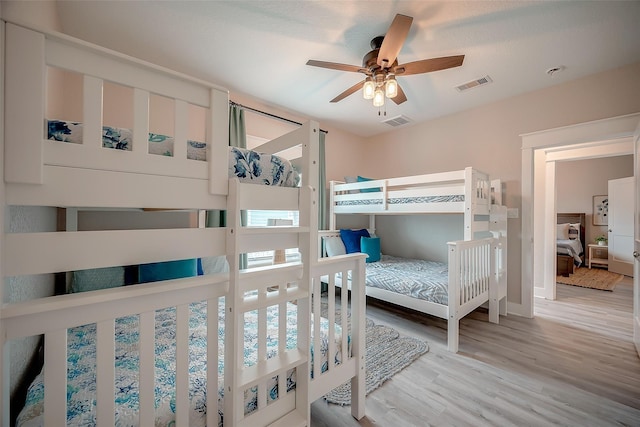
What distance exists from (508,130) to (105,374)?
3858 millimetres

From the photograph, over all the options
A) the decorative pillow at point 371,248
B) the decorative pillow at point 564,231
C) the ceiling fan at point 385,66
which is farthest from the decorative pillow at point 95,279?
the decorative pillow at point 564,231

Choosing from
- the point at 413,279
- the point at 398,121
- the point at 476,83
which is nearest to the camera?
the point at 413,279

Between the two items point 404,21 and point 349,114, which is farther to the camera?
point 349,114

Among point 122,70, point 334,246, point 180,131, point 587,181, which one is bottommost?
point 334,246

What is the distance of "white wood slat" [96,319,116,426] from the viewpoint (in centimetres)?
70

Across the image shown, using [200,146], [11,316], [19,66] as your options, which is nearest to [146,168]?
[200,146]

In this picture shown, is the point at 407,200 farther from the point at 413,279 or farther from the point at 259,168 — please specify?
the point at 259,168

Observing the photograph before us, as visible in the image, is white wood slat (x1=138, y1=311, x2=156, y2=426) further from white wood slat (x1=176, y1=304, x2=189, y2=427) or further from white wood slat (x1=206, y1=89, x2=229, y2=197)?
white wood slat (x1=206, y1=89, x2=229, y2=197)

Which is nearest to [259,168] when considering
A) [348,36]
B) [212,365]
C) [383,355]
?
[212,365]

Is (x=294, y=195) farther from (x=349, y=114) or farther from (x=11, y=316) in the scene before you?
(x=349, y=114)

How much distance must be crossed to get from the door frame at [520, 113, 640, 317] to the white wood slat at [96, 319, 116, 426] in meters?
3.58

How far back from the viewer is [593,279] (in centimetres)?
437

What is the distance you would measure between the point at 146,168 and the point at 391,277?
7.75ft

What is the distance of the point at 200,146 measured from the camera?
0.91 m
